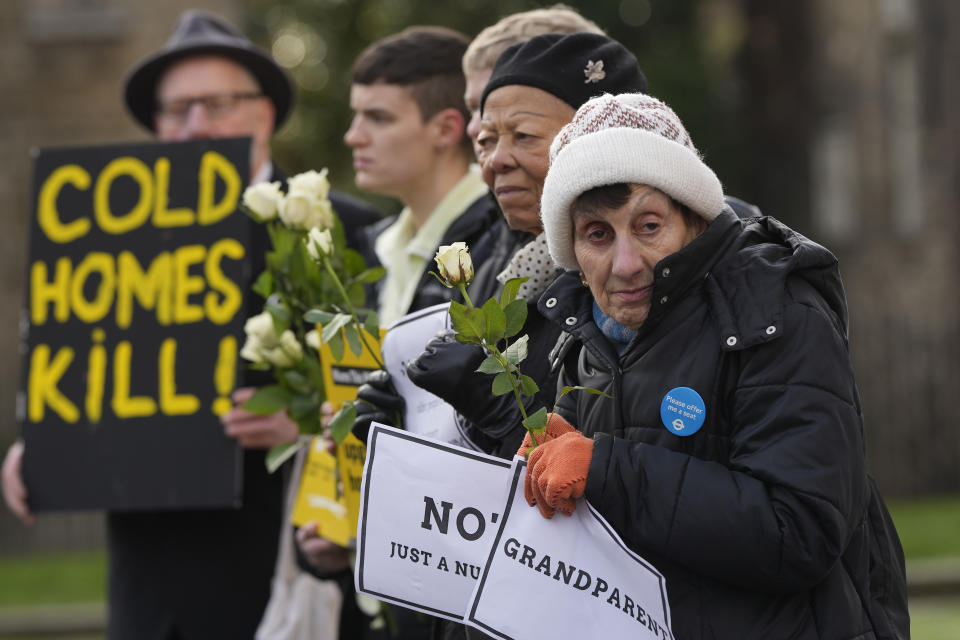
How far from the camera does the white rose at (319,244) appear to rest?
3232 mm

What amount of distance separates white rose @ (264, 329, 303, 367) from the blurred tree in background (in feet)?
43.1

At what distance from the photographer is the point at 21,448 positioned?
436 cm

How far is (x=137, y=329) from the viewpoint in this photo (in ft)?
14.0

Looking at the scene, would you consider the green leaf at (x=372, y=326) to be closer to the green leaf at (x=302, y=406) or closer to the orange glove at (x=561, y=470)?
the green leaf at (x=302, y=406)

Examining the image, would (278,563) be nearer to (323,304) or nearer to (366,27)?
(323,304)

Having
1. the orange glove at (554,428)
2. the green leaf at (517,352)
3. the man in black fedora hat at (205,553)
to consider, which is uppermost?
the green leaf at (517,352)

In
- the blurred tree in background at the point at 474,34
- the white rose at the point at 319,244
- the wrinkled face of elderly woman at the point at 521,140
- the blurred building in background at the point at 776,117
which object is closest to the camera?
the wrinkled face of elderly woman at the point at 521,140

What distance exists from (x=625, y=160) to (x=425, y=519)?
30.2 inches

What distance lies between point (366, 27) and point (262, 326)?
55.0 feet

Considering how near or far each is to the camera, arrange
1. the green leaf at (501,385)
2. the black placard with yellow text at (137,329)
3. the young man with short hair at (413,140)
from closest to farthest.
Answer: the green leaf at (501,385), the young man with short hair at (413,140), the black placard with yellow text at (137,329)

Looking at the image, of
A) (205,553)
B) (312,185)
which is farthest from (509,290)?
(205,553)

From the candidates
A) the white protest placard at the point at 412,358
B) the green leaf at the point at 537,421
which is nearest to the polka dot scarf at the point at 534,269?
the white protest placard at the point at 412,358

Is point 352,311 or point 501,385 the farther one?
point 352,311

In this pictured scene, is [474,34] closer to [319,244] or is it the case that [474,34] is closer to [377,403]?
[319,244]
